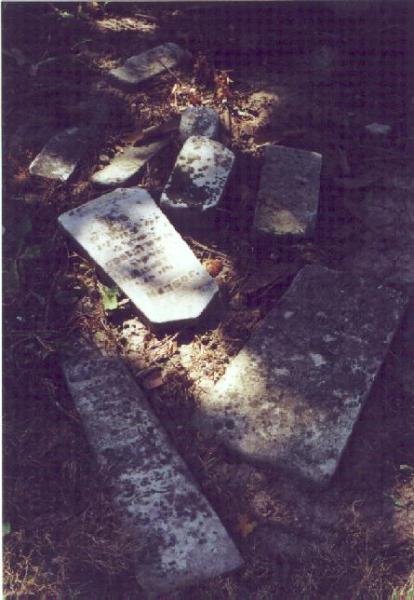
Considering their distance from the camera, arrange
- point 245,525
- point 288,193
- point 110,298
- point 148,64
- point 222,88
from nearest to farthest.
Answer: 1. point 245,525
2. point 110,298
3. point 288,193
4. point 222,88
5. point 148,64

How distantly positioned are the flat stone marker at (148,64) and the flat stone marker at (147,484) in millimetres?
2327

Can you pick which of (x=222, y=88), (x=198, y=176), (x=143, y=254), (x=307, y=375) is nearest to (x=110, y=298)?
(x=143, y=254)

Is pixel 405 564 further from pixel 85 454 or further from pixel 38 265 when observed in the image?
pixel 38 265

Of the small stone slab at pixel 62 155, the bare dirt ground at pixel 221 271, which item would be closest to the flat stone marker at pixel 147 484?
the bare dirt ground at pixel 221 271

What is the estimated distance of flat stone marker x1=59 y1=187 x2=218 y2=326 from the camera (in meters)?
2.89

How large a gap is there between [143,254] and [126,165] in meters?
0.86

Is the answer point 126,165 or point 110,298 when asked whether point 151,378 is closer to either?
point 110,298

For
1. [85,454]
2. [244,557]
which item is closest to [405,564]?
[244,557]

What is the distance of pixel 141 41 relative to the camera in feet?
15.2

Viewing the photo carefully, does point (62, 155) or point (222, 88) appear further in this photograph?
point (222, 88)

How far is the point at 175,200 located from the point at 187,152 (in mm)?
370

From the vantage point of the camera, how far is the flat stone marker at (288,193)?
10.6ft

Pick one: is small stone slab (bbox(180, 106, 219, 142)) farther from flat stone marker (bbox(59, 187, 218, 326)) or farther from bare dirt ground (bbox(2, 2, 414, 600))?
flat stone marker (bbox(59, 187, 218, 326))

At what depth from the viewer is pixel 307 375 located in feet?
8.64
